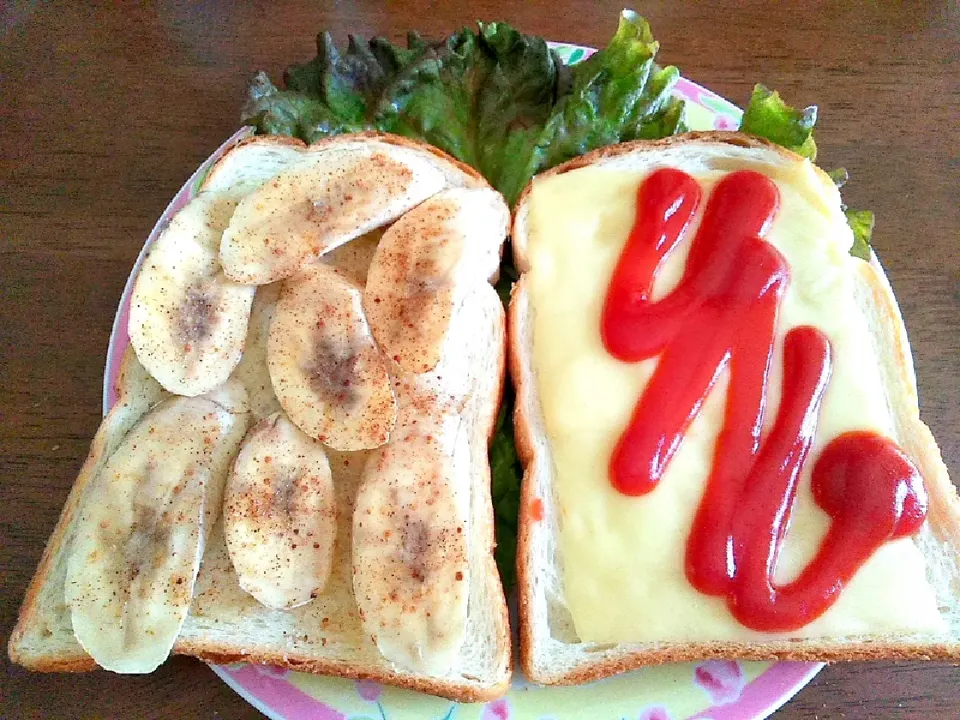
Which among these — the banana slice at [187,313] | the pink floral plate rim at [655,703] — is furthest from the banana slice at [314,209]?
the pink floral plate rim at [655,703]

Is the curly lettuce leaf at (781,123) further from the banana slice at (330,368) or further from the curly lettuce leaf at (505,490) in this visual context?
the banana slice at (330,368)

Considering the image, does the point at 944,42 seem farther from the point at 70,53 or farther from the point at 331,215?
the point at 70,53

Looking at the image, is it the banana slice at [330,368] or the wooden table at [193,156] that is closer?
the banana slice at [330,368]

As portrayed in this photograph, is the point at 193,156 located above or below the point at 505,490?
above

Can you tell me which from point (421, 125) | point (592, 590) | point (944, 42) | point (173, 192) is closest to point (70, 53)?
point (173, 192)

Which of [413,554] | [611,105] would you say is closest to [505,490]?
[413,554]

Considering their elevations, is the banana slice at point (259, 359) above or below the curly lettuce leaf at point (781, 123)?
below

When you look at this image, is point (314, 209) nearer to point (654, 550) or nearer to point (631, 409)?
point (631, 409)
